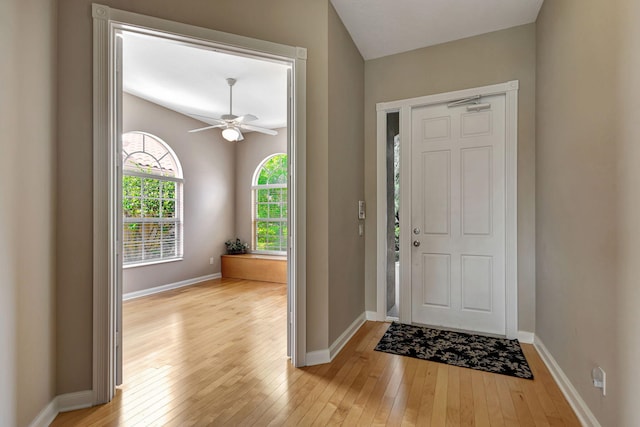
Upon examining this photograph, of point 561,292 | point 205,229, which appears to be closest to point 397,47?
point 561,292

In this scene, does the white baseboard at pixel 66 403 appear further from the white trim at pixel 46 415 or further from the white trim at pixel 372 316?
the white trim at pixel 372 316

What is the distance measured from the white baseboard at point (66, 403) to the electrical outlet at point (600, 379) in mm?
2817

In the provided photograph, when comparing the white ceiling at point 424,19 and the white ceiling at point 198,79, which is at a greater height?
the white ceiling at point 424,19

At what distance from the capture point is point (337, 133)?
2.72m

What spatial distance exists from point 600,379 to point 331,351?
1679mm

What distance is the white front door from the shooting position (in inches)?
119

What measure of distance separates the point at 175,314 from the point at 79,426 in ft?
6.92

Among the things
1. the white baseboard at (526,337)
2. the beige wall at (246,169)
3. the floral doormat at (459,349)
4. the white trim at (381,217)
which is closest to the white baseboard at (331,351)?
the floral doormat at (459,349)

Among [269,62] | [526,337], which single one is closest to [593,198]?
[526,337]

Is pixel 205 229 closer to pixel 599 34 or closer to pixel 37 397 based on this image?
pixel 37 397

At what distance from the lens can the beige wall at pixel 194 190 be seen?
4762mm

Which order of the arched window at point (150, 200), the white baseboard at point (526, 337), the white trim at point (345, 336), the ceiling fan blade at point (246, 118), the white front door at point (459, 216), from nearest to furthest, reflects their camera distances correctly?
the white trim at point (345, 336) < the white baseboard at point (526, 337) < the white front door at point (459, 216) < the ceiling fan blade at point (246, 118) < the arched window at point (150, 200)

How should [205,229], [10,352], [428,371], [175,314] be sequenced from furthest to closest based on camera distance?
[205,229], [175,314], [428,371], [10,352]

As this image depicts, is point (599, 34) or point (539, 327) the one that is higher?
point (599, 34)
